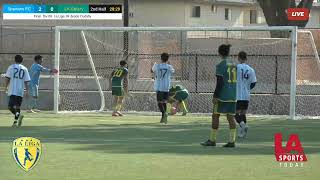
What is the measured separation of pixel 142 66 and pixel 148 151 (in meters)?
14.6

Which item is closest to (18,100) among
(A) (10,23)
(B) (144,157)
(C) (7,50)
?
(B) (144,157)

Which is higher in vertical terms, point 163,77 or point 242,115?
point 163,77

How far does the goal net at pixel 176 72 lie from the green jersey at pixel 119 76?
1.67m

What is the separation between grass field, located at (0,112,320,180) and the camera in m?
11.8

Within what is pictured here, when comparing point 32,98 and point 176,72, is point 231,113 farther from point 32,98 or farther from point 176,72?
point 176,72

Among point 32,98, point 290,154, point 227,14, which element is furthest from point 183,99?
point 227,14

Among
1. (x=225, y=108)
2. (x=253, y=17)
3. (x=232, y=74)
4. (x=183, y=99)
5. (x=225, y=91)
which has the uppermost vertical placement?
(x=253, y=17)

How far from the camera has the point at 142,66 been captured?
96.5 ft

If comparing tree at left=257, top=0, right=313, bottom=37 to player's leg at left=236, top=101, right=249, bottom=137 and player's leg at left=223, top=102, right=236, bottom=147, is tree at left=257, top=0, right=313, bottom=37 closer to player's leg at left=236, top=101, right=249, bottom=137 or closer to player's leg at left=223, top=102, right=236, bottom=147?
player's leg at left=236, top=101, right=249, bottom=137

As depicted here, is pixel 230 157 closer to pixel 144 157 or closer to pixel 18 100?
pixel 144 157

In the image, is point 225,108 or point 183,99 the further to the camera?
point 183,99

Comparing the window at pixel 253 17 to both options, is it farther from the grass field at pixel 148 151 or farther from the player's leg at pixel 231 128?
the player's leg at pixel 231 128

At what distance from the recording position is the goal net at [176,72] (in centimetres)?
2753
